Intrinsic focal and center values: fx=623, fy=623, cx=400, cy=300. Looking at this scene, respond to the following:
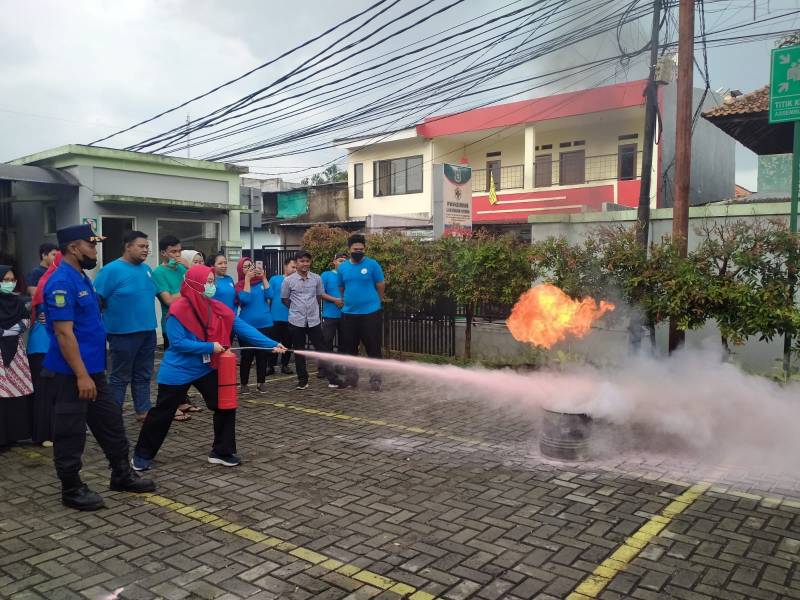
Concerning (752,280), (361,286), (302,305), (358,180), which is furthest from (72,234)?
(358,180)

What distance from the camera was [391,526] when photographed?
428cm

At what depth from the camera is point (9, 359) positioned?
6.02 meters

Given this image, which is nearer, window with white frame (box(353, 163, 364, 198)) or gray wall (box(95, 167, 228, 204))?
gray wall (box(95, 167, 228, 204))

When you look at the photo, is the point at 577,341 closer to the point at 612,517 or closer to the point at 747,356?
the point at 747,356

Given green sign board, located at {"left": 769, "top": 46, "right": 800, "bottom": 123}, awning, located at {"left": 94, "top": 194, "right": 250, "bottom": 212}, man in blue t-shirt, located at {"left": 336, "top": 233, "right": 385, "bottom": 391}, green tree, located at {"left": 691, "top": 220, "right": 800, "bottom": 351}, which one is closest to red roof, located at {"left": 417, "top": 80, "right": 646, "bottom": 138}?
green sign board, located at {"left": 769, "top": 46, "right": 800, "bottom": 123}

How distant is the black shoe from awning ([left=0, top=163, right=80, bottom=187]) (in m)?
9.65

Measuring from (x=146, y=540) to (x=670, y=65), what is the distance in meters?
12.2

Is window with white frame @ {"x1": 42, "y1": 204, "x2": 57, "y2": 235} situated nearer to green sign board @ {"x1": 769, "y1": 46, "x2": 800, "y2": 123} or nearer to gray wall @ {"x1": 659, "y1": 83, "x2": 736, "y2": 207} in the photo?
green sign board @ {"x1": 769, "y1": 46, "x2": 800, "y2": 123}

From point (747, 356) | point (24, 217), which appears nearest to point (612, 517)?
point (747, 356)

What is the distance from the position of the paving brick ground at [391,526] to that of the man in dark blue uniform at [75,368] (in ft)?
1.31

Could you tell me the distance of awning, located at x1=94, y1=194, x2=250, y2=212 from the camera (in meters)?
12.9

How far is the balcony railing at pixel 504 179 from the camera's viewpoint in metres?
24.9

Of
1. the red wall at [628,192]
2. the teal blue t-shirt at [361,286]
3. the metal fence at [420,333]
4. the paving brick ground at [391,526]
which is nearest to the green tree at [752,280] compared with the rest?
the paving brick ground at [391,526]

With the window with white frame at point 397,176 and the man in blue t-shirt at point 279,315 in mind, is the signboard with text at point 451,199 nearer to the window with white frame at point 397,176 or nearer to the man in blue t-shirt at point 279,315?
the man in blue t-shirt at point 279,315
